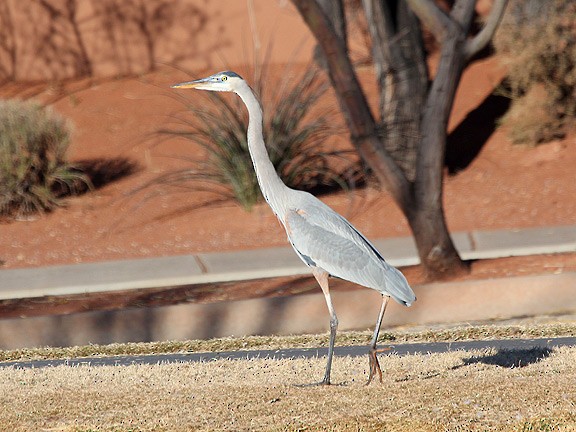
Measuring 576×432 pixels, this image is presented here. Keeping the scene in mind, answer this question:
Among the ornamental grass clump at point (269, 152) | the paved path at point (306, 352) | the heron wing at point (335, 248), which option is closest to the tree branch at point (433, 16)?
the paved path at point (306, 352)

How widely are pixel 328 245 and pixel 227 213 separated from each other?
8316mm

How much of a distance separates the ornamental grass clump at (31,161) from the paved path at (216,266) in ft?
10.0

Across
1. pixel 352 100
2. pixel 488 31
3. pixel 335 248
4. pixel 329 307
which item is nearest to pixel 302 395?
pixel 329 307

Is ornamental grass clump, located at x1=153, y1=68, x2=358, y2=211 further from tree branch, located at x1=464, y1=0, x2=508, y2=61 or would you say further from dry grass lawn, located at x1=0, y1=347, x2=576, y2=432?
dry grass lawn, located at x1=0, y1=347, x2=576, y2=432

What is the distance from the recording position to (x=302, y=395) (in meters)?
6.64

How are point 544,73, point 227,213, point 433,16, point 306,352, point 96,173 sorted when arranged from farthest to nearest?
point 96,173, point 544,73, point 227,213, point 433,16, point 306,352

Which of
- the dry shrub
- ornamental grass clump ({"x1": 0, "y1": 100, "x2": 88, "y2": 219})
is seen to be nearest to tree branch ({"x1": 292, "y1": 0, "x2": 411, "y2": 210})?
ornamental grass clump ({"x1": 0, "y1": 100, "x2": 88, "y2": 219})

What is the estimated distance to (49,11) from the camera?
21438 millimetres

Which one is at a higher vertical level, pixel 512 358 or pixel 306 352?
pixel 512 358

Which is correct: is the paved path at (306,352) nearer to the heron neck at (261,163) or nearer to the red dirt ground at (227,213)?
the heron neck at (261,163)

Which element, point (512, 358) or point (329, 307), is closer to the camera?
point (329, 307)

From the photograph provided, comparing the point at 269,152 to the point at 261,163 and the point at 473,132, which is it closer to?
the point at 473,132

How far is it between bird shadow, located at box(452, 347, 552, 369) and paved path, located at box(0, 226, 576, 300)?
451cm

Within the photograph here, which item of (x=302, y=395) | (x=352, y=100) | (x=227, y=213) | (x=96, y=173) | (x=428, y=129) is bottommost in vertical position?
(x=96, y=173)
